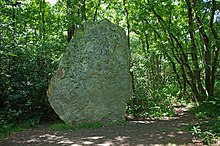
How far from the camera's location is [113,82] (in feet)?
24.4

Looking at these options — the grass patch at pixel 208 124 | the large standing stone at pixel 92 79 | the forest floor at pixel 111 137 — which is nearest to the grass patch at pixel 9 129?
the forest floor at pixel 111 137

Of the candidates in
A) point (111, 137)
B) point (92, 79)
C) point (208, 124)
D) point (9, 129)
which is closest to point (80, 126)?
point (92, 79)

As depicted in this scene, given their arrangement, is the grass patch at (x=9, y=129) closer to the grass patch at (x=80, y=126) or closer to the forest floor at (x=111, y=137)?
the forest floor at (x=111, y=137)

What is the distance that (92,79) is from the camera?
7254 mm

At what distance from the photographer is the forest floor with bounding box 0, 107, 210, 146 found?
5036 millimetres

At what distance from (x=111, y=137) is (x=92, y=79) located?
2212mm

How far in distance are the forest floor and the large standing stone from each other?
716 mm

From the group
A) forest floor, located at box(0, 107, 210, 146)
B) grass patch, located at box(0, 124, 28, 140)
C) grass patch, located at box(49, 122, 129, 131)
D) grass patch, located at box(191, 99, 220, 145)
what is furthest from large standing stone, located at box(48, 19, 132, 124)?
grass patch, located at box(191, 99, 220, 145)

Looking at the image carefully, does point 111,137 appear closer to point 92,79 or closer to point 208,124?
point 92,79

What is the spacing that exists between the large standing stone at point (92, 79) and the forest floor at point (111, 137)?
72 centimetres

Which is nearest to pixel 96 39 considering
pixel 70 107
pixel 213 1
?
pixel 70 107

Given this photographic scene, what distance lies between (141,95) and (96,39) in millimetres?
3782

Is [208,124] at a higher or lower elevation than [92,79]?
lower

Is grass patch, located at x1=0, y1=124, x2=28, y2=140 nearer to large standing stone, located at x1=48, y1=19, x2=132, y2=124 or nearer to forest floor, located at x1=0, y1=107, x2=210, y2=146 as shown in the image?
forest floor, located at x1=0, y1=107, x2=210, y2=146
